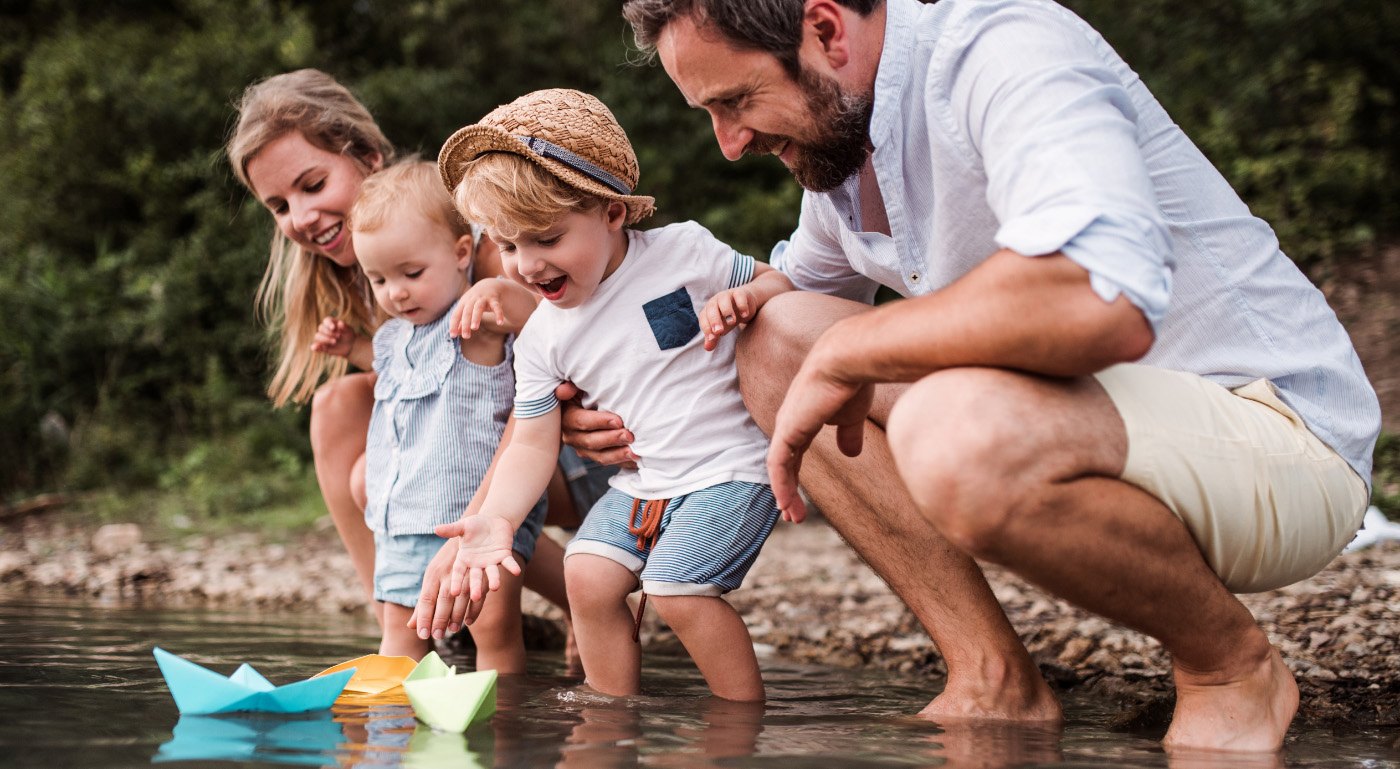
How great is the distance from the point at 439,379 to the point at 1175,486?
1.84m

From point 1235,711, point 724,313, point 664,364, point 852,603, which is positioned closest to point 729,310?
point 724,313

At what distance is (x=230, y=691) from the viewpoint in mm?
2146

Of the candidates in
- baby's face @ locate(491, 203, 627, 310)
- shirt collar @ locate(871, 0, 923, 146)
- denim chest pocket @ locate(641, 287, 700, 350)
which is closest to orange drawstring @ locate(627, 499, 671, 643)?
denim chest pocket @ locate(641, 287, 700, 350)

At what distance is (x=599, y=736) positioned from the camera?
211 cm

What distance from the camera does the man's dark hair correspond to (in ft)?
7.60

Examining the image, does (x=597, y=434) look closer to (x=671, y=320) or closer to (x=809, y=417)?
(x=671, y=320)

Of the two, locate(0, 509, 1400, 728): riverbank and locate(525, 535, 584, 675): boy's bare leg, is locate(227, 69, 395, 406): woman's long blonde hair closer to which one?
locate(525, 535, 584, 675): boy's bare leg

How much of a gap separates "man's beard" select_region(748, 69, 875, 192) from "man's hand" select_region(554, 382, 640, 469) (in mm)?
688

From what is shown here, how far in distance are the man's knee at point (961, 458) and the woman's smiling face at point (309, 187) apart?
2088mm

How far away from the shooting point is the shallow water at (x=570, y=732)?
1.89 m

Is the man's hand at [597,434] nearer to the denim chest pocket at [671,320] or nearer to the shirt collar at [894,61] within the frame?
the denim chest pocket at [671,320]

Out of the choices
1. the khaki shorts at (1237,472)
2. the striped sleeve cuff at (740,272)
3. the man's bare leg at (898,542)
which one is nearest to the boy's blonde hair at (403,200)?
the striped sleeve cuff at (740,272)

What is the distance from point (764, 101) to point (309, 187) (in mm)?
1646

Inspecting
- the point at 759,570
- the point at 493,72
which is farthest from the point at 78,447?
the point at 759,570
